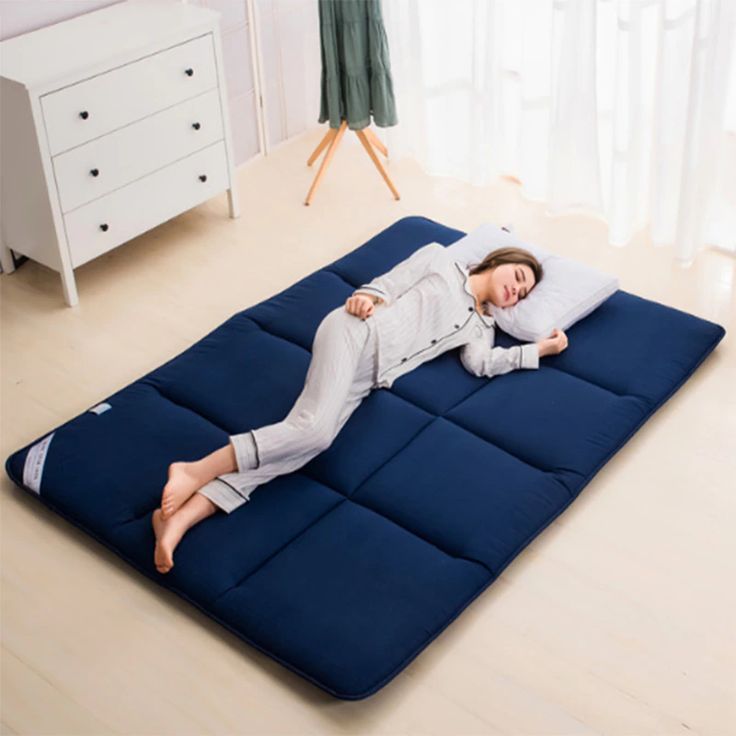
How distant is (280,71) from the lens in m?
4.46

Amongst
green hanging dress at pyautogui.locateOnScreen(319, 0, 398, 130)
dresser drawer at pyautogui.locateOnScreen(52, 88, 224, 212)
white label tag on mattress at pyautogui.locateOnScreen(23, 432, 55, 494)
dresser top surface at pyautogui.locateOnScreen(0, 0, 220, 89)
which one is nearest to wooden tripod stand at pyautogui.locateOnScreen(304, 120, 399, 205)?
green hanging dress at pyautogui.locateOnScreen(319, 0, 398, 130)

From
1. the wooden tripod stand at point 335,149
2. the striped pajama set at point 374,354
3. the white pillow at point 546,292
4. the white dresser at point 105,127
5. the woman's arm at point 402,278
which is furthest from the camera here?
the wooden tripod stand at point 335,149

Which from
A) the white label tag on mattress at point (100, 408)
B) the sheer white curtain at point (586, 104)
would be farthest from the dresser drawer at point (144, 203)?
the sheer white curtain at point (586, 104)

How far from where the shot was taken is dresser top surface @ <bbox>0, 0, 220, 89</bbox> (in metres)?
3.33

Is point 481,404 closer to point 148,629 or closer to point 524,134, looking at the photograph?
point 148,629

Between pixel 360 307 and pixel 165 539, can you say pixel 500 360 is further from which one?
pixel 165 539

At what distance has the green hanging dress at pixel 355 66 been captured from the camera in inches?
155

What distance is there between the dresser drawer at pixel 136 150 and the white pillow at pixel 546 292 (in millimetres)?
943

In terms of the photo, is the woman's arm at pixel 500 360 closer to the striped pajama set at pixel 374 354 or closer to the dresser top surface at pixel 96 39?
the striped pajama set at pixel 374 354

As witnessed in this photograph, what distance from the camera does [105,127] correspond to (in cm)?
348

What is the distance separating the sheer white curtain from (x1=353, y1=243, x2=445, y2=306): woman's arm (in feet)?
2.87

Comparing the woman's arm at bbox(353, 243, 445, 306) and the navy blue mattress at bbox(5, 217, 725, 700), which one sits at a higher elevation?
the woman's arm at bbox(353, 243, 445, 306)

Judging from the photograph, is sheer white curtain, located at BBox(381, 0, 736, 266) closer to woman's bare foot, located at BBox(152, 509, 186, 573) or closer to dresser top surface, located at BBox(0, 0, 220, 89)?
dresser top surface, located at BBox(0, 0, 220, 89)

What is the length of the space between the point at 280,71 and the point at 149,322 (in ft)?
4.49
